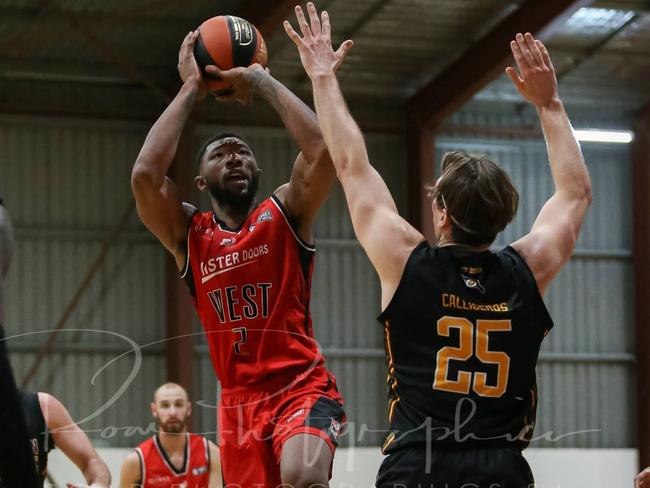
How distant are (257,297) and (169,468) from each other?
4934 mm

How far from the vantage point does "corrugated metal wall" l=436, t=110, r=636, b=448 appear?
1980cm

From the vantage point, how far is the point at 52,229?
18000mm

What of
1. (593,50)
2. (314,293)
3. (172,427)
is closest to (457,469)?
(172,427)

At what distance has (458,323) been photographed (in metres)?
3.89

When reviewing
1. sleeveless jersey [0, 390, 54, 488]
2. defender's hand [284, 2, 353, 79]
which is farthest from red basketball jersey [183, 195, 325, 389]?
defender's hand [284, 2, 353, 79]

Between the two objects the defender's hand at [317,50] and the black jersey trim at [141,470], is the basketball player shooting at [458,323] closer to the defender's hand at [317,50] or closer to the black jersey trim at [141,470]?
the defender's hand at [317,50]

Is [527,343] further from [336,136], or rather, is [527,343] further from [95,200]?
[95,200]

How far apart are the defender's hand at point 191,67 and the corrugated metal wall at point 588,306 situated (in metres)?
13.5

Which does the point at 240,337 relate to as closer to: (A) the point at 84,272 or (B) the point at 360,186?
(B) the point at 360,186

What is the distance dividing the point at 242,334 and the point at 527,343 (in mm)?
2685

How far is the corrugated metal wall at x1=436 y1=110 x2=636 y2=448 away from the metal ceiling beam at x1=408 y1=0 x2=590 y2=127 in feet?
3.18

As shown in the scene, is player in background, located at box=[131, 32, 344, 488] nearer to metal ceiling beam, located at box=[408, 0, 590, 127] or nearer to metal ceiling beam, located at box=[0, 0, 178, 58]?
Result: metal ceiling beam, located at box=[408, 0, 590, 127]

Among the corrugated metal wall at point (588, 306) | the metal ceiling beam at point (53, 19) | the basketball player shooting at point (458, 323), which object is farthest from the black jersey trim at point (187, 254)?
the corrugated metal wall at point (588, 306)

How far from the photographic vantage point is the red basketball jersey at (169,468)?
10.9 meters
